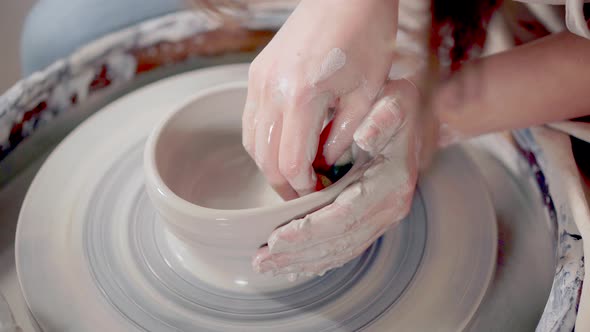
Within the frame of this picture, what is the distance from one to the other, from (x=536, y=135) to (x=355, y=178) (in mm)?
397

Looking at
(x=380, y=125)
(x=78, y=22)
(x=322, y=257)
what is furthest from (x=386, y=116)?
(x=78, y=22)

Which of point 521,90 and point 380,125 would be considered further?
point 521,90

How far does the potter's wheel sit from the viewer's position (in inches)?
34.0

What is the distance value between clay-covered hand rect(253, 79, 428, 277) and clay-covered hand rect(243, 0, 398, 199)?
5 cm

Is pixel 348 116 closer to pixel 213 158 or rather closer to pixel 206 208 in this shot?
pixel 206 208

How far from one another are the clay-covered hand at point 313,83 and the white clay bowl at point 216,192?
2.4 inches

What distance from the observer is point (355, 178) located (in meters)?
0.85

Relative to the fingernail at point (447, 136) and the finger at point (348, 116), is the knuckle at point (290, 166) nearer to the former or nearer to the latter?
the finger at point (348, 116)

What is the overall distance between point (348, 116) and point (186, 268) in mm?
358

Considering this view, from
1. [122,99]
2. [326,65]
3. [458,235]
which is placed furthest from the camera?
[122,99]

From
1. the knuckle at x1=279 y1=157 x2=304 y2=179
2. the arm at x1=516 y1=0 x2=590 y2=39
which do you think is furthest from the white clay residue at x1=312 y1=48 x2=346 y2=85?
the arm at x1=516 y1=0 x2=590 y2=39

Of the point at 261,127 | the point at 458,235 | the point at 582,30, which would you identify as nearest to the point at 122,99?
the point at 261,127

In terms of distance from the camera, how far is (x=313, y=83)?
82 cm

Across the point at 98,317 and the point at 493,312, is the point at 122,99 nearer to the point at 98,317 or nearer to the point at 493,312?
the point at 98,317
